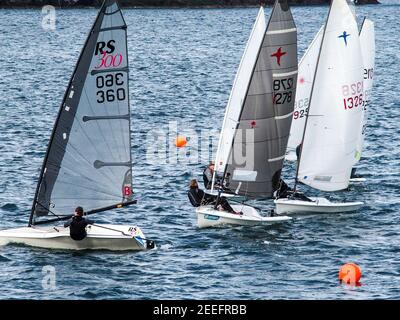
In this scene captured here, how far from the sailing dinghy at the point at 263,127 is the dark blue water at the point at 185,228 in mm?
947

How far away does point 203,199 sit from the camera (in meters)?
45.2

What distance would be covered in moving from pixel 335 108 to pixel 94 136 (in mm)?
12246

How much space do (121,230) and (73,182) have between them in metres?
2.50

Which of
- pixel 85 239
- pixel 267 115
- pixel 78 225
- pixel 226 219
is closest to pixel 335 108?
pixel 267 115

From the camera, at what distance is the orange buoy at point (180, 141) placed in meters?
65.2

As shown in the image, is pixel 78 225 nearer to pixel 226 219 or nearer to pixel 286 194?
pixel 226 219

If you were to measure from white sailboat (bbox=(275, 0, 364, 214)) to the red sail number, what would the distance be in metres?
10.7

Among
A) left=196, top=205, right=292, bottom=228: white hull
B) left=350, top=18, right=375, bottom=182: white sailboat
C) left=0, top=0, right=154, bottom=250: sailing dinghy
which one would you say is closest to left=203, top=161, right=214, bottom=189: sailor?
left=196, top=205, right=292, bottom=228: white hull

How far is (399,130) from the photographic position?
70.4 meters

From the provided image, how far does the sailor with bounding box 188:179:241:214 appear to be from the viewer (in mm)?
44750

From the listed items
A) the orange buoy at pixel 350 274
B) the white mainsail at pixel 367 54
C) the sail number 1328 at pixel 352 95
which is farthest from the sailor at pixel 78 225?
the white mainsail at pixel 367 54

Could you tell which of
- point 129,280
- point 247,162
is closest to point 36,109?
point 247,162

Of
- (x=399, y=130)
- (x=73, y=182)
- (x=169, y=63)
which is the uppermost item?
(x=73, y=182)

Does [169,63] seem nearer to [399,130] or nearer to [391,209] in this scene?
[399,130]
